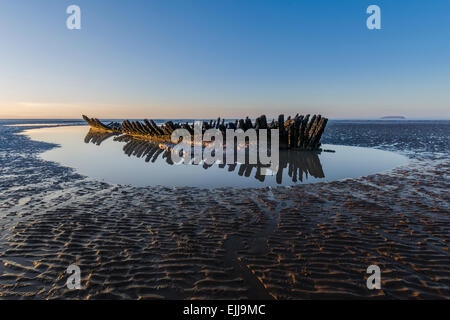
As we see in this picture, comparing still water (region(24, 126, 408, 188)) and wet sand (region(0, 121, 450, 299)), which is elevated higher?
still water (region(24, 126, 408, 188))

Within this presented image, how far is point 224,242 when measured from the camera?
4.42 meters

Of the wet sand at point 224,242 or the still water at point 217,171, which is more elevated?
the still water at point 217,171

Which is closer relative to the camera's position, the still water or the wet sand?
the wet sand

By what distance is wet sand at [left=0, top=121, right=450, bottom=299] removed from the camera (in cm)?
317

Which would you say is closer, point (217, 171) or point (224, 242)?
point (224, 242)

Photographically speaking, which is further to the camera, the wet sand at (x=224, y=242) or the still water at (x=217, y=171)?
the still water at (x=217, y=171)

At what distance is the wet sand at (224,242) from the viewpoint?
3.17 metres

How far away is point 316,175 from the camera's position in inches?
392

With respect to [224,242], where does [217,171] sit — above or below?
above
